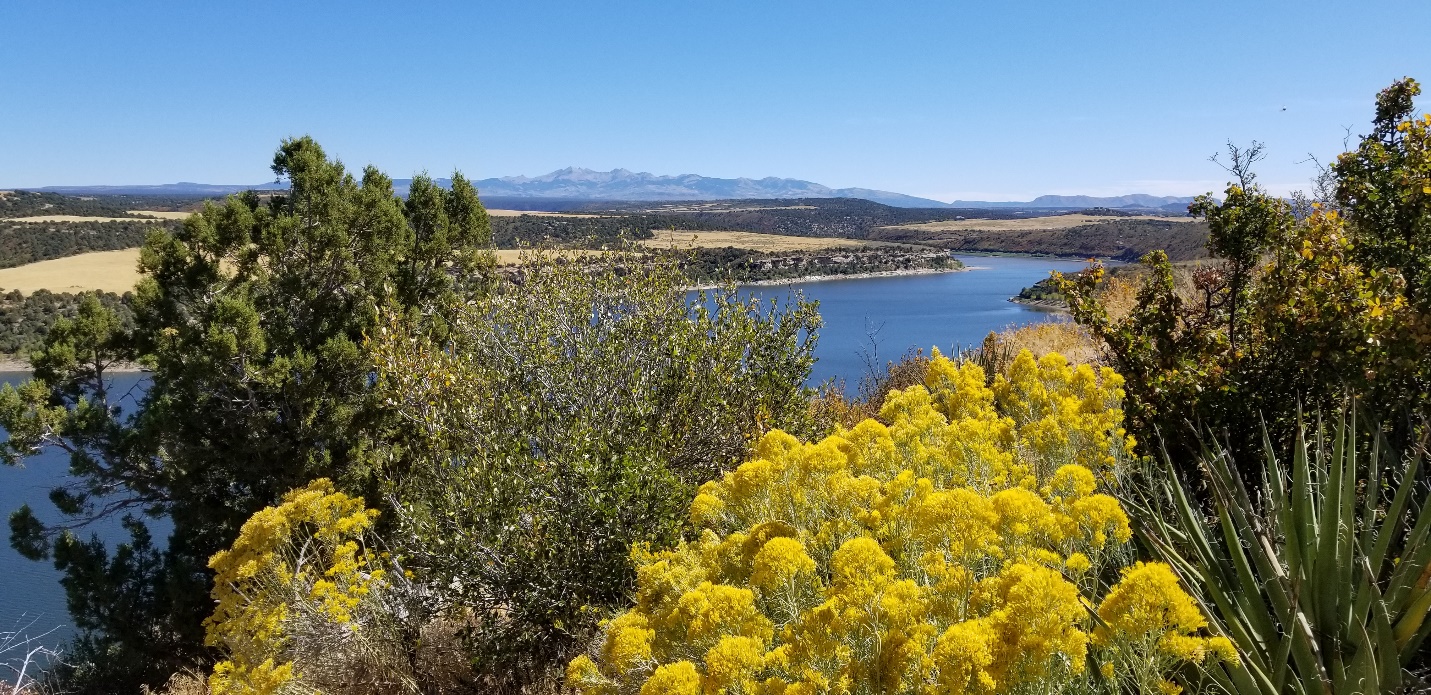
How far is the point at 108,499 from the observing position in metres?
12.0

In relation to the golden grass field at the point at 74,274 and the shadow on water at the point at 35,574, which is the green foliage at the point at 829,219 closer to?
the golden grass field at the point at 74,274

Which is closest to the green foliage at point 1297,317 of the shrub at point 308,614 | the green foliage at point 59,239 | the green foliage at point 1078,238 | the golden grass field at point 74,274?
the shrub at point 308,614

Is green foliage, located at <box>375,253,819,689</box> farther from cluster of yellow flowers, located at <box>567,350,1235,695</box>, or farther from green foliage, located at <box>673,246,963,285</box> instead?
green foliage, located at <box>673,246,963,285</box>

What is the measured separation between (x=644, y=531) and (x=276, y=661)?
3049mm

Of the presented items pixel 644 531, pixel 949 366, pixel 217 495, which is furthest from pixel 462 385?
pixel 217 495

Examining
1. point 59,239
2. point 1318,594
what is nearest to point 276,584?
point 1318,594

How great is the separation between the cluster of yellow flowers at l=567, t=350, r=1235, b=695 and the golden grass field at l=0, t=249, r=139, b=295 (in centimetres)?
3952

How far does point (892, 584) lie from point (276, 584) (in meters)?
5.08

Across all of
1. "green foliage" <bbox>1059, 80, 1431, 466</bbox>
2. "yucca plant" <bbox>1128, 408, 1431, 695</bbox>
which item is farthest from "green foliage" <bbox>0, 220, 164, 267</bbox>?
"yucca plant" <bbox>1128, 408, 1431, 695</bbox>

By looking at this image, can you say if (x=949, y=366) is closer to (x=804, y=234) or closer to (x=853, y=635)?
(x=853, y=635)

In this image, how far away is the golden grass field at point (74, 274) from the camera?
117 ft

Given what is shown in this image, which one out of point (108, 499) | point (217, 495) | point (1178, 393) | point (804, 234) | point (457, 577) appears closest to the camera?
point (1178, 393)

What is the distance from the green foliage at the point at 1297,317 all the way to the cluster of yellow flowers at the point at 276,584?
16.8ft

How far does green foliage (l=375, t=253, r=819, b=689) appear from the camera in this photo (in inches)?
200
